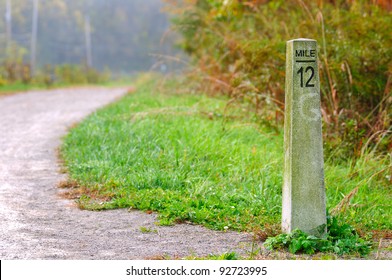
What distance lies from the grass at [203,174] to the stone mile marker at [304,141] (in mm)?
403

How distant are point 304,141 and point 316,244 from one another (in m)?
0.78

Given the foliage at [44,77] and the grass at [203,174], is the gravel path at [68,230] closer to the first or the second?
the grass at [203,174]

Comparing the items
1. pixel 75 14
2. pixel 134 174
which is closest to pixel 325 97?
pixel 134 174

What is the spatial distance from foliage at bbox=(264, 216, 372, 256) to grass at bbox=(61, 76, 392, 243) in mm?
268

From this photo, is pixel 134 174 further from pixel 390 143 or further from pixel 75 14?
pixel 75 14

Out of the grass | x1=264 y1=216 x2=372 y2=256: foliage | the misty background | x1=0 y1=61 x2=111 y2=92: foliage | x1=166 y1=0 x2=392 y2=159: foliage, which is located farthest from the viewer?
the misty background

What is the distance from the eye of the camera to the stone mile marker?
5297mm

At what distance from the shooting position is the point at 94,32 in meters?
49.0

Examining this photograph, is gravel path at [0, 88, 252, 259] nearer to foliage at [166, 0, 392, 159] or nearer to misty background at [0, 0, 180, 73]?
foliage at [166, 0, 392, 159]

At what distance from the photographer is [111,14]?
49.7 meters

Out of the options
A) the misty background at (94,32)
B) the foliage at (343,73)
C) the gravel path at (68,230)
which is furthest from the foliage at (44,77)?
the gravel path at (68,230)

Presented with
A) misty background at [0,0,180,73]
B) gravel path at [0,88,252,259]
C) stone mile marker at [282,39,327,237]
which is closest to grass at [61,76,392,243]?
gravel path at [0,88,252,259]

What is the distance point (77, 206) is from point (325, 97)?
13.8 feet

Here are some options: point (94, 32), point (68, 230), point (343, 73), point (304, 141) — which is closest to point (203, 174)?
point (68, 230)
